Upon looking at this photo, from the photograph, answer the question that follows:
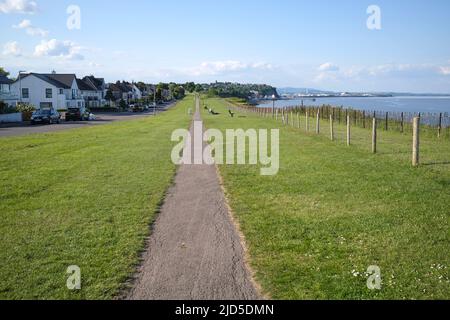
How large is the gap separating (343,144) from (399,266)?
52.4 ft

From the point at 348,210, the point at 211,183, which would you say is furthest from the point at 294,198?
the point at 211,183

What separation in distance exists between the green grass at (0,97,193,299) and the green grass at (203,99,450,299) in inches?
74.0

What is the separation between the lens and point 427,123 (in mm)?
30500

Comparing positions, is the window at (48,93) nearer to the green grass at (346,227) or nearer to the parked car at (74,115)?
the parked car at (74,115)

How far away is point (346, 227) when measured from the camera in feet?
25.4

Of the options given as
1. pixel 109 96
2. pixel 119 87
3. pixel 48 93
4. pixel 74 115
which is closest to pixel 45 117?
pixel 74 115

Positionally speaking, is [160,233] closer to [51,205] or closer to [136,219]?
[136,219]

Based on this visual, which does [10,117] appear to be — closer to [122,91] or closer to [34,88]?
[34,88]

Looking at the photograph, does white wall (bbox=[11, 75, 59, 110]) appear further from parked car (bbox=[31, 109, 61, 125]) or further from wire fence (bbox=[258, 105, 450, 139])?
wire fence (bbox=[258, 105, 450, 139])

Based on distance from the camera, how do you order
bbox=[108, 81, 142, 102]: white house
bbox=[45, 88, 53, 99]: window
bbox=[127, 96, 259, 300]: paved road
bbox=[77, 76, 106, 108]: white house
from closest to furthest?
bbox=[127, 96, 259, 300]: paved road
bbox=[45, 88, 53, 99]: window
bbox=[77, 76, 106, 108]: white house
bbox=[108, 81, 142, 102]: white house

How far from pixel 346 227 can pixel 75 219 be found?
190 inches

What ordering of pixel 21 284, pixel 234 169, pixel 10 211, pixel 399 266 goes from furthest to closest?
pixel 234 169 < pixel 10 211 < pixel 399 266 < pixel 21 284

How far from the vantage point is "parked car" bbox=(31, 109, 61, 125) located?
4478 cm

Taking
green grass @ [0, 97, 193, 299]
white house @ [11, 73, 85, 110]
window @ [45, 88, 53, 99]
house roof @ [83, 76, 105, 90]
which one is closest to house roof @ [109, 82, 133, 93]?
house roof @ [83, 76, 105, 90]
